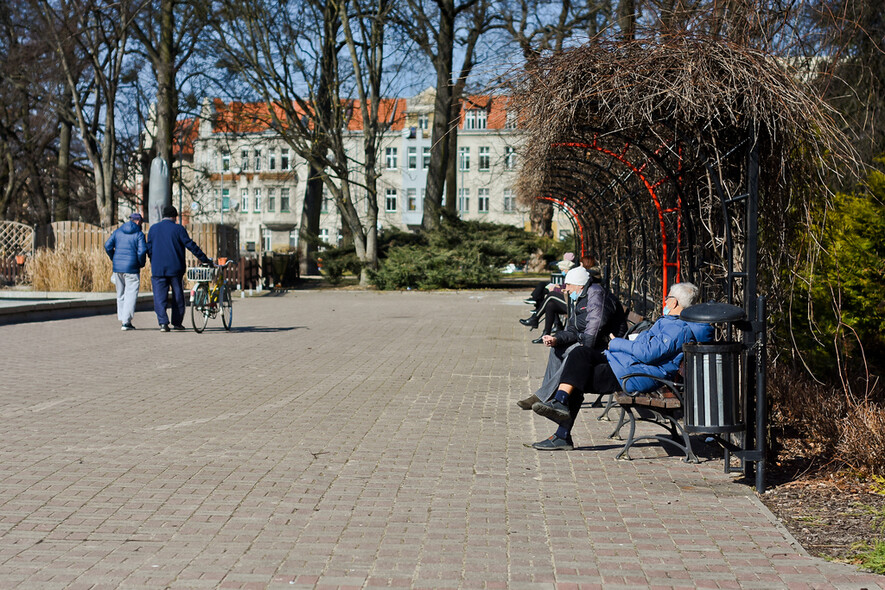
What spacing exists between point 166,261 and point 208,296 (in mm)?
851

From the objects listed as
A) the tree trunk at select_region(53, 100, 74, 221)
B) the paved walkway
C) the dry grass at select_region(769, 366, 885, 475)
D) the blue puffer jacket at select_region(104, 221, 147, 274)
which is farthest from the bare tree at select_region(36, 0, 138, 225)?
the dry grass at select_region(769, 366, 885, 475)

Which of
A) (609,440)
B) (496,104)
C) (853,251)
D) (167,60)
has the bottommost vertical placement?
(609,440)

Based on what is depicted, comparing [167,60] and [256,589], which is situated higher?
[167,60]

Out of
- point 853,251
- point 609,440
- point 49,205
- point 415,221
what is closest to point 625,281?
point 853,251

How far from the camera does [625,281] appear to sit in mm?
18234

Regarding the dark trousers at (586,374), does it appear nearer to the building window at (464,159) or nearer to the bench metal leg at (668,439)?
the bench metal leg at (668,439)

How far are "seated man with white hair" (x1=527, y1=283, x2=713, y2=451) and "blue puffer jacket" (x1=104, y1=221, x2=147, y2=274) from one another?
1102 centimetres

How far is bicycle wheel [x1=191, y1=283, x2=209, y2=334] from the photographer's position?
53.9ft

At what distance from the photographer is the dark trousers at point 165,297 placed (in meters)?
16.4

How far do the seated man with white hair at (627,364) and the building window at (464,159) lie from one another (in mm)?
76076

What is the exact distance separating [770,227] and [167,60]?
27.3 metres

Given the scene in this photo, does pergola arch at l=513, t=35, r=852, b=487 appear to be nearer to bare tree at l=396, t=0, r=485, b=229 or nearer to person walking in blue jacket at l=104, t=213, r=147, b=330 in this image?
person walking in blue jacket at l=104, t=213, r=147, b=330

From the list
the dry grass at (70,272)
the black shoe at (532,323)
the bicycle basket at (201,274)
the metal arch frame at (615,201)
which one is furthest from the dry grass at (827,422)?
the dry grass at (70,272)

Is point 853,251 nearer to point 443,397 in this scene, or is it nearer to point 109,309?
point 443,397
